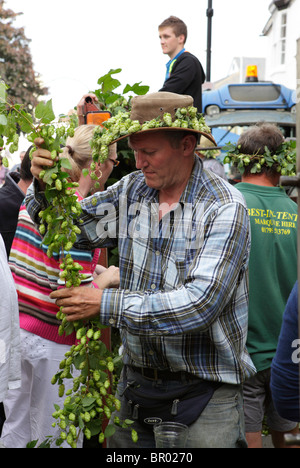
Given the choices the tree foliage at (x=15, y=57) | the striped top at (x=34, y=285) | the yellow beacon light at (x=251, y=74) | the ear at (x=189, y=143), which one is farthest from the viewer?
the tree foliage at (x=15, y=57)

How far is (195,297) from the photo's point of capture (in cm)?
246

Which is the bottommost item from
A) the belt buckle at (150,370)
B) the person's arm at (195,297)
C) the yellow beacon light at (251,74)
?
the belt buckle at (150,370)

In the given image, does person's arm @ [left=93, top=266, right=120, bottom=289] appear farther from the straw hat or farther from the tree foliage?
the tree foliage

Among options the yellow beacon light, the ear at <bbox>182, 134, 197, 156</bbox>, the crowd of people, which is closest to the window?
the yellow beacon light

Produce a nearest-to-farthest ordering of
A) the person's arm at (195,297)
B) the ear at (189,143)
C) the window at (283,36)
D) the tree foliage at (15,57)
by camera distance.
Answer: the person's arm at (195,297) → the ear at (189,143) → the tree foliage at (15,57) → the window at (283,36)

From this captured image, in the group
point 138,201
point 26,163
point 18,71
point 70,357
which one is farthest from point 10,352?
point 18,71

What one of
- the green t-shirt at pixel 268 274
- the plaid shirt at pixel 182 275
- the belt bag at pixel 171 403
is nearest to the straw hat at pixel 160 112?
the plaid shirt at pixel 182 275

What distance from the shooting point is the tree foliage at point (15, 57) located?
86.7 feet

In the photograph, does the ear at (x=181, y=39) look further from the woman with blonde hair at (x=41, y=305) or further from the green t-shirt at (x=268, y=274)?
the woman with blonde hair at (x=41, y=305)

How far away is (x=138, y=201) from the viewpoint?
293 cm

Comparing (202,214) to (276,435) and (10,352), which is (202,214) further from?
(276,435)

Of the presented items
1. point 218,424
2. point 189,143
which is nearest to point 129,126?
point 189,143

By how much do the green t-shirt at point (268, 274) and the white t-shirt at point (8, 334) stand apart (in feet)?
5.07

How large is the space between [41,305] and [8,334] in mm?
553
